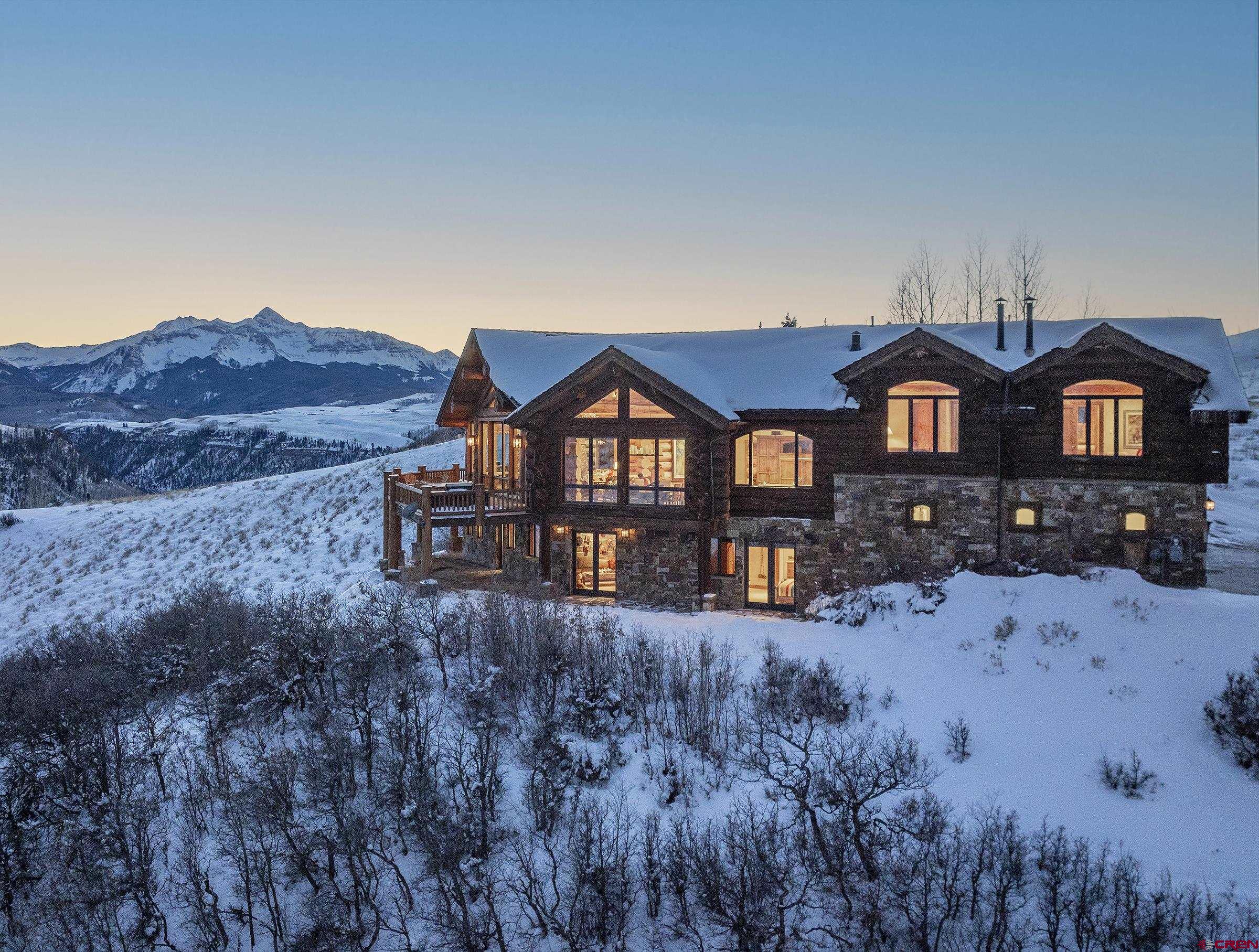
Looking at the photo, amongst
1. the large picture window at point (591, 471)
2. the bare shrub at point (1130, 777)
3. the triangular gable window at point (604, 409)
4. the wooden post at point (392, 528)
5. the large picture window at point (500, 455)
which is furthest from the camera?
the large picture window at point (500, 455)

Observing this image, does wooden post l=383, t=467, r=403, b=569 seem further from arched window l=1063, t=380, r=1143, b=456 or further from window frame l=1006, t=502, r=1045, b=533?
arched window l=1063, t=380, r=1143, b=456

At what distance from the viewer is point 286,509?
3972 centimetres

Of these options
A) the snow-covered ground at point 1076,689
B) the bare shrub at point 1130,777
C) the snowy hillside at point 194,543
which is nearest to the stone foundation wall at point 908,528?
the snow-covered ground at point 1076,689

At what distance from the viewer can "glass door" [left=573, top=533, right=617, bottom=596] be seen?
2125cm

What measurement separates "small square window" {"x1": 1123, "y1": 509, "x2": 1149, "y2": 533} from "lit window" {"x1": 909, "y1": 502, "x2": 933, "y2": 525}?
14.4 feet

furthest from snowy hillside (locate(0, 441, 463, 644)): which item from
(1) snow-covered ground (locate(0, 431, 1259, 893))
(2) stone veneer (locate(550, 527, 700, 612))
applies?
(2) stone veneer (locate(550, 527, 700, 612))

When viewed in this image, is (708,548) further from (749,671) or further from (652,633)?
(749,671)

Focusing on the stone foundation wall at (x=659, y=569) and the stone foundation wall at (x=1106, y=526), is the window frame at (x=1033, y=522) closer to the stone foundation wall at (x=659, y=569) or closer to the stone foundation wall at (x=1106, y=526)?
the stone foundation wall at (x=1106, y=526)

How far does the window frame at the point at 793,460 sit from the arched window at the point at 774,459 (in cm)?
1

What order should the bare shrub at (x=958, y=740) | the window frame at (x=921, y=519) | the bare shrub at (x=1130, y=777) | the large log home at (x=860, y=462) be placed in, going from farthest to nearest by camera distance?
1. the window frame at (x=921, y=519)
2. the large log home at (x=860, y=462)
3. the bare shrub at (x=958, y=740)
4. the bare shrub at (x=1130, y=777)

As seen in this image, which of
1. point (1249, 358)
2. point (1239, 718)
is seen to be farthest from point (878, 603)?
point (1249, 358)

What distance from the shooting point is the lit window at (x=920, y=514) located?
19.5 m

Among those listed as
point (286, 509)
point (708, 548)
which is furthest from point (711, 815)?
point (286, 509)

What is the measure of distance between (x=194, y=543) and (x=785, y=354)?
1170 inches
